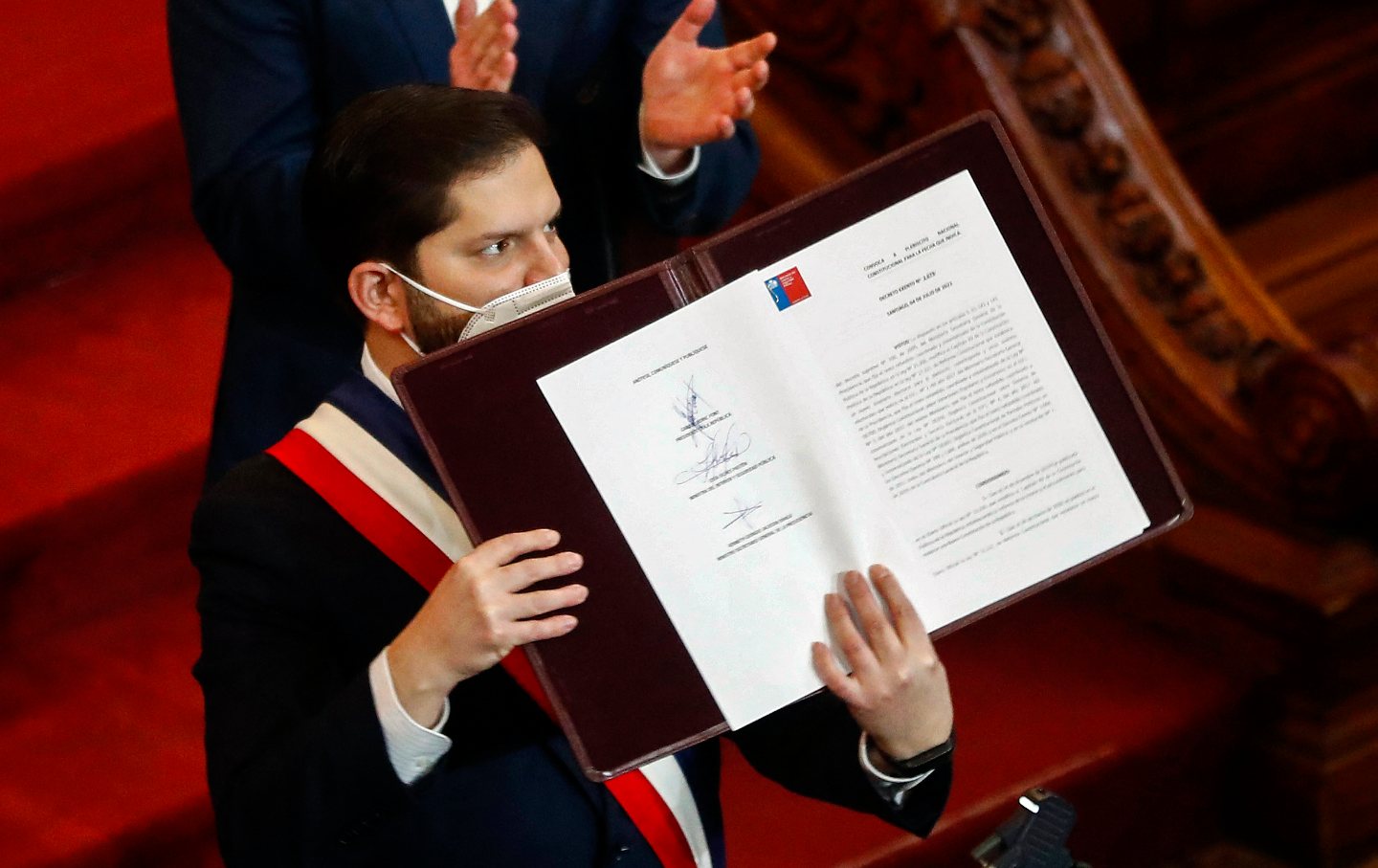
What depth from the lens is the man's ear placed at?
4.56 feet

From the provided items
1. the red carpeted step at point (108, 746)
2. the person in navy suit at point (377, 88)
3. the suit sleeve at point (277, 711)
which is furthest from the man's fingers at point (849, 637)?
the red carpeted step at point (108, 746)

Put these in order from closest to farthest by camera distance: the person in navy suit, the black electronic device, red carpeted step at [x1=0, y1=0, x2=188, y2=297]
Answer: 1. the black electronic device
2. the person in navy suit
3. red carpeted step at [x1=0, y1=0, x2=188, y2=297]

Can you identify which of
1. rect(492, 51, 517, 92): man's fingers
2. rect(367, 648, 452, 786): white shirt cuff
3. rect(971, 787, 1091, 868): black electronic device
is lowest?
rect(971, 787, 1091, 868): black electronic device

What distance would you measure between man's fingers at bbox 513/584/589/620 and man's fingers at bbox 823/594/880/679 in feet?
0.60

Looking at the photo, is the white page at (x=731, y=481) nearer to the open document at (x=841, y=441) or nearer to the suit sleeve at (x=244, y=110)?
the open document at (x=841, y=441)

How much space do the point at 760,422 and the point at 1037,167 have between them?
121 centimetres

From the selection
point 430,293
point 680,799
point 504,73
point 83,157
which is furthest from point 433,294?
point 83,157

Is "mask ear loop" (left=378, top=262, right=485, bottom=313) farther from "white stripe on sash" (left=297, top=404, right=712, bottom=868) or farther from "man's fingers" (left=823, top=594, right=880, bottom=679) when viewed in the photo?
"man's fingers" (left=823, top=594, right=880, bottom=679)

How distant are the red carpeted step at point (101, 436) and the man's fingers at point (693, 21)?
107 cm

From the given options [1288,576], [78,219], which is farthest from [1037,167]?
[78,219]

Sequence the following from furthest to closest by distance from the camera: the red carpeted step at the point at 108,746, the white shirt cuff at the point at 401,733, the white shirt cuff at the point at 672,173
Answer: the red carpeted step at the point at 108,746 < the white shirt cuff at the point at 672,173 < the white shirt cuff at the point at 401,733

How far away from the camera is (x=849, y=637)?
1.16m
